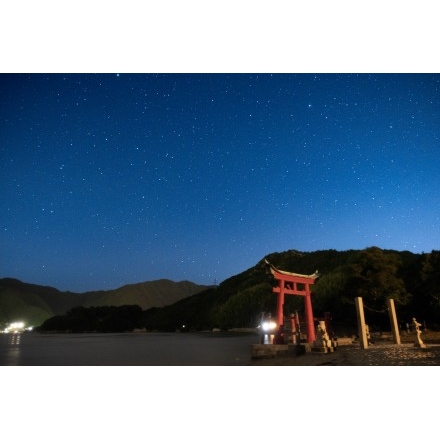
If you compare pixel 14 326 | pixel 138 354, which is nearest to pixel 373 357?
pixel 138 354

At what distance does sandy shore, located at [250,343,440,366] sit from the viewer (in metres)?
7.09

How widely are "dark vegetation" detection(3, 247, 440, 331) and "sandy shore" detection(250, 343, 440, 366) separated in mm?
2439

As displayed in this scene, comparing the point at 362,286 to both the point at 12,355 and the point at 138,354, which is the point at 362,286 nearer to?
the point at 138,354

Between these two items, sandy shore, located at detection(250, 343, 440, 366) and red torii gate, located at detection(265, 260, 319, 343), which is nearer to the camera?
sandy shore, located at detection(250, 343, 440, 366)

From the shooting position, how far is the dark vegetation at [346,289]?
12.9m

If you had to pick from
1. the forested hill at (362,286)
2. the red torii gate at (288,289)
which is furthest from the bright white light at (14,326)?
the red torii gate at (288,289)

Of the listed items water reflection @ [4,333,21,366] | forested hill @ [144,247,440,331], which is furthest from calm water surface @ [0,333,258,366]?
forested hill @ [144,247,440,331]

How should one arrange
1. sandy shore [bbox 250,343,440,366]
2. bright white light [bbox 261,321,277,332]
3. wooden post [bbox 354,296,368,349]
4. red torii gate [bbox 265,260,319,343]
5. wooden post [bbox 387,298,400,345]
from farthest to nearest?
bright white light [bbox 261,321,277,332] < red torii gate [bbox 265,260,319,343] < wooden post [bbox 387,298,400,345] < wooden post [bbox 354,296,368,349] < sandy shore [bbox 250,343,440,366]

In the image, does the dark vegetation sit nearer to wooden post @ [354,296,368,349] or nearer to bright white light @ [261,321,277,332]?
bright white light @ [261,321,277,332]

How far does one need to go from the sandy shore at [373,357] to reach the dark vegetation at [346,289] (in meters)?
2.44
